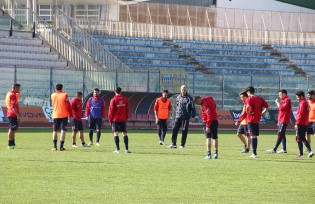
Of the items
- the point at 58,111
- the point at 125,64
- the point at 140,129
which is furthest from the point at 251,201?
the point at 125,64

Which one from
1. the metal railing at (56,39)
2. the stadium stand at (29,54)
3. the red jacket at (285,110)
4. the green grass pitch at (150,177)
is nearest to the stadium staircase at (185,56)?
the metal railing at (56,39)

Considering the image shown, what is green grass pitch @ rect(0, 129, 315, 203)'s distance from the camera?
1622 centimetres

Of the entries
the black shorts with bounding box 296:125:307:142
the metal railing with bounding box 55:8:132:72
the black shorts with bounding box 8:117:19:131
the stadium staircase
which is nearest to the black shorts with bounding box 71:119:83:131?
the black shorts with bounding box 8:117:19:131

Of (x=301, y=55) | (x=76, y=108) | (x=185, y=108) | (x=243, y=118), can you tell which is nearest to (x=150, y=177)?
(x=243, y=118)

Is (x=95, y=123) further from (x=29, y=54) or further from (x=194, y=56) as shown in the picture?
(x=194, y=56)

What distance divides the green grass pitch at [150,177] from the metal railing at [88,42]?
23.9 meters

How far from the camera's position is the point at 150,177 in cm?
1967

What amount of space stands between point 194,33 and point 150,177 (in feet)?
148

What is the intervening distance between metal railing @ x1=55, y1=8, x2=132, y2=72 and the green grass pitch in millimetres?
23862

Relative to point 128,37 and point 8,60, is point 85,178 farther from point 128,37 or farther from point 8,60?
point 128,37

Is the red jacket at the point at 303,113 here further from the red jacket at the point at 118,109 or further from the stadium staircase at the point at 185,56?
the stadium staircase at the point at 185,56

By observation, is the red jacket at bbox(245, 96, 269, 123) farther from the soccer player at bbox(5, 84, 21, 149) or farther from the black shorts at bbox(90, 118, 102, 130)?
the black shorts at bbox(90, 118, 102, 130)

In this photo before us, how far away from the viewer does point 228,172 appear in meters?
21.3

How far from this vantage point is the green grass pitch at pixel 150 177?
639 inches
